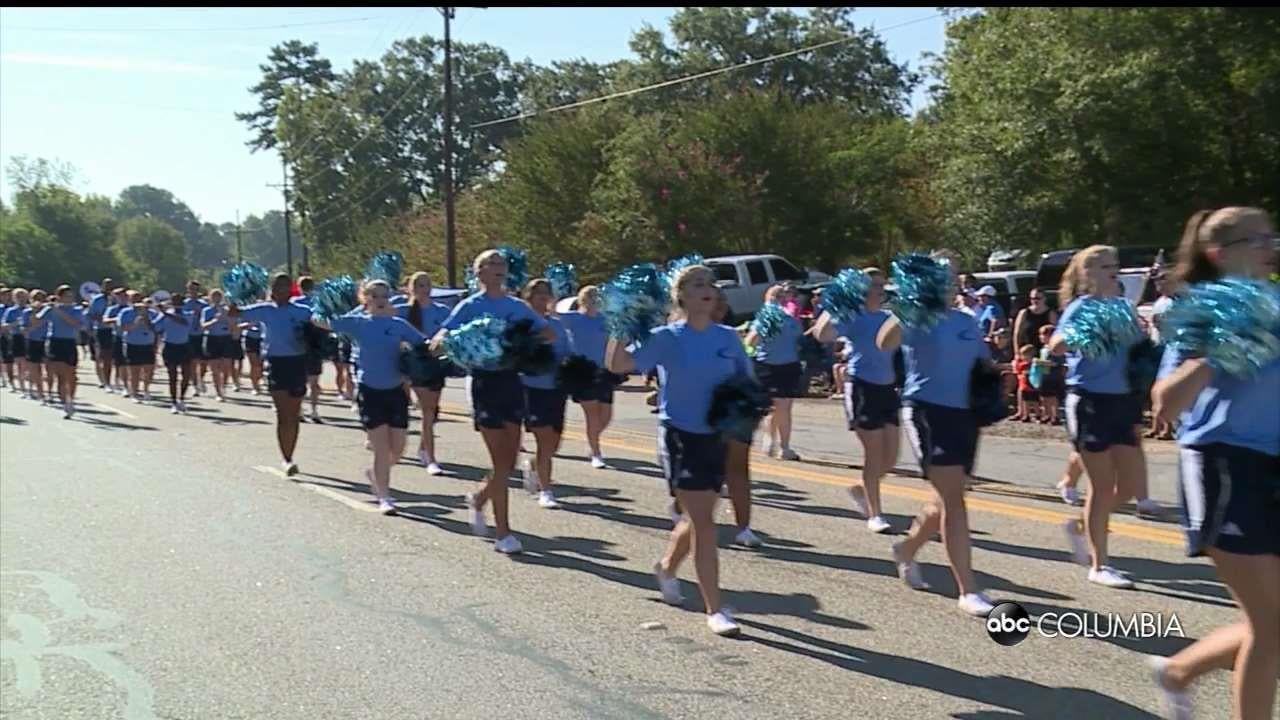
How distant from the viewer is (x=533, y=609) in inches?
255

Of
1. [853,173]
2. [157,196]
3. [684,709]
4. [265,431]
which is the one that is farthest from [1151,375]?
[157,196]

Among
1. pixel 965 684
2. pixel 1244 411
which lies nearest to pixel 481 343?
pixel 965 684

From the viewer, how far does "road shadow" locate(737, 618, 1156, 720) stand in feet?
15.7

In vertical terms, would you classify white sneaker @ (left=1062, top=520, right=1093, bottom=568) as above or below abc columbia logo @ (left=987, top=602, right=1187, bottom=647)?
above

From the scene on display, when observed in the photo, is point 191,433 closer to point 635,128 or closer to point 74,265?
point 635,128

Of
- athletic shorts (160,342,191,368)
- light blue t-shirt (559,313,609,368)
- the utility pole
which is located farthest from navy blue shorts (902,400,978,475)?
the utility pole

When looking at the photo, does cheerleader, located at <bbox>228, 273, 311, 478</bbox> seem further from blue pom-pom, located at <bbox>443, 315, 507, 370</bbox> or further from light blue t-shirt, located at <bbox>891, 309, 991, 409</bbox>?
light blue t-shirt, located at <bbox>891, 309, 991, 409</bbox>

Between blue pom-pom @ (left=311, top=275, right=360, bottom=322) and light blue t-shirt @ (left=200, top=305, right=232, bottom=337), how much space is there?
10.5m

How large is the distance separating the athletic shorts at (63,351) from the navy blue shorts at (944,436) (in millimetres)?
16032

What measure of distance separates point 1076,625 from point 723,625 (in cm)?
173

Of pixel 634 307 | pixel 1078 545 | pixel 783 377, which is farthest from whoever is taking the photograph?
pixel 783 377

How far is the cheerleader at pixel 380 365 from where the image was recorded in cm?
907

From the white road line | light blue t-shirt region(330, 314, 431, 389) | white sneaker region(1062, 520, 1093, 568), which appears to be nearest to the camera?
white sneaker region(1062, 520, 1093, 568)

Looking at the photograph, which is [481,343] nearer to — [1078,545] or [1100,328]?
[1100,328]
